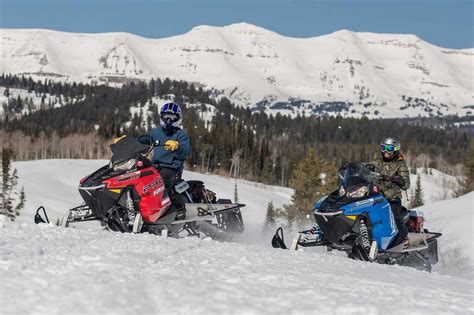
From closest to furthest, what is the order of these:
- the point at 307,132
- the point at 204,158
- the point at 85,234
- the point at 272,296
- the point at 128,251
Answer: the point at 272,296 < the point at 128,251 < the point at 85,234 < the point at 204,158 < the point at 307,132

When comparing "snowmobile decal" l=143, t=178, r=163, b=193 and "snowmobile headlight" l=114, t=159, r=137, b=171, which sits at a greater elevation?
"snowmobile headlight" l=114, t=159, r=137, b=171

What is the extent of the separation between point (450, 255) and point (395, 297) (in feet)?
39.2

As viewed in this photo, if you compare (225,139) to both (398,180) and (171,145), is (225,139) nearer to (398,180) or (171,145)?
(398,180)

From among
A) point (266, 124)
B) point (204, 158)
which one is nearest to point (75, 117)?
point (266, 124)

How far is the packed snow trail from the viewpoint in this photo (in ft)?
13.4

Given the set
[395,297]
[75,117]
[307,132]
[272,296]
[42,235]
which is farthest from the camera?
[307,132]

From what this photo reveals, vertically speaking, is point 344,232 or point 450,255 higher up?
point 344,232

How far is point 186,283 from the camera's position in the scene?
4758mm

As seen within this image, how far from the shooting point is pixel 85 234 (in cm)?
743

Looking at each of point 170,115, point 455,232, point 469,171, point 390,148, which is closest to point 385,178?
point 390,148

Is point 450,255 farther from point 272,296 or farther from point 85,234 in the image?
point 272,296

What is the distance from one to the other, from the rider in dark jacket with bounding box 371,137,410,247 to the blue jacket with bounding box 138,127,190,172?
346cm

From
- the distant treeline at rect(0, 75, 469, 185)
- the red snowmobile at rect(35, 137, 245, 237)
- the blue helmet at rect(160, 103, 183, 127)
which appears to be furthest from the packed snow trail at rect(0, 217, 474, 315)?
the distant treeline at rect(0, 75, 469, 185)

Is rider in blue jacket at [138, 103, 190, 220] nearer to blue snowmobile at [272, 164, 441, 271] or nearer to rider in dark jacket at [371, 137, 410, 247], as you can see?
blue snowmobile at [272, 164, 441, 271]
